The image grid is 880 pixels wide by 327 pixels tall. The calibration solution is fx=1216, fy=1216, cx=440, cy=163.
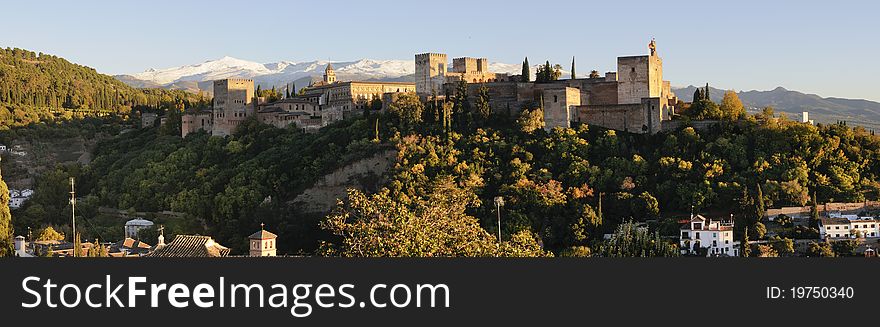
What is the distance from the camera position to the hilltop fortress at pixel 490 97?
42406 mm

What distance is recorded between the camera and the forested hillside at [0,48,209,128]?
Answer: 2797 inches

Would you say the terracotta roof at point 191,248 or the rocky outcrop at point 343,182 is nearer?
the terracotta roof at point 191,248

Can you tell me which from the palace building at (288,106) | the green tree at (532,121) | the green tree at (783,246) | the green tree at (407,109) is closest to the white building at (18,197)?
the palace building at (288,106)

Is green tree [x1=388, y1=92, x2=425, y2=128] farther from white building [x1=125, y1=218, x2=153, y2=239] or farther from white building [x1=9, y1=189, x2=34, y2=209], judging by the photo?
white building [x1=9, y1=189, x2=34, y2=209]

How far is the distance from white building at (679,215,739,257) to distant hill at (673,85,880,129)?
2680 inches

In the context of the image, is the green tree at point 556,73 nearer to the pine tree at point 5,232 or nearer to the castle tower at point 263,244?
the castle tower at point 263,244

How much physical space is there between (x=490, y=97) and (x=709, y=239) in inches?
483

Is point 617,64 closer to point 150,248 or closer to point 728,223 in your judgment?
point 728,223

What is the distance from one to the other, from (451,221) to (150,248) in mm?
23301

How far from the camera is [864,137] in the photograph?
42125 millimetres

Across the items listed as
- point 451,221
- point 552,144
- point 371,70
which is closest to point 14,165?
point 552,144

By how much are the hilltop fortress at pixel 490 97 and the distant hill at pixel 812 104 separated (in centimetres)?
5878

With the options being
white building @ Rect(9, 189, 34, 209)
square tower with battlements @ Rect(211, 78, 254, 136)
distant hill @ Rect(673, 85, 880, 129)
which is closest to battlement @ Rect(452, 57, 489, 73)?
square tower with battlements @ Rect(211, 78, 254, 136)

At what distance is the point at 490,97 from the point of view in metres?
45.2
